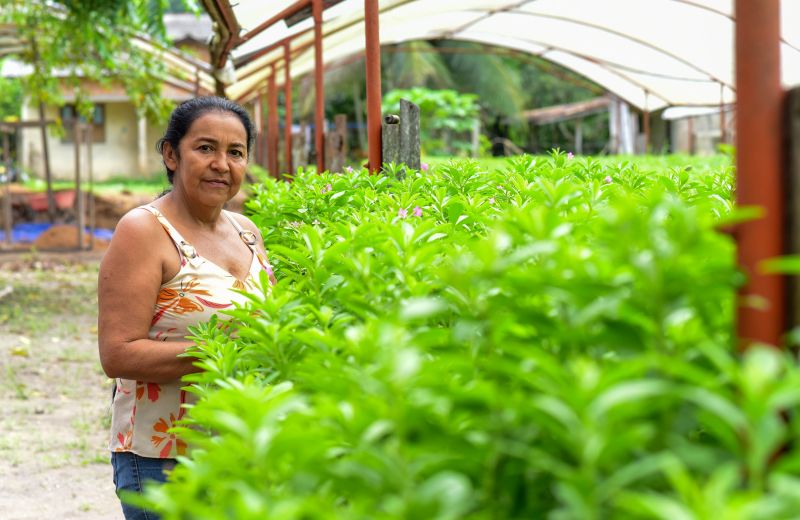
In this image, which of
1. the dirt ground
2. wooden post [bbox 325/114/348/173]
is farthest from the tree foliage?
wooden post [bbox 325/114/348/173]

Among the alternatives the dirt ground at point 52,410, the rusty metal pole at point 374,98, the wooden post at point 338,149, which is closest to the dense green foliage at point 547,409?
the rusty metal pole at point 374,98

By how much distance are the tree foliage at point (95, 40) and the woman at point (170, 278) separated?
314 inches

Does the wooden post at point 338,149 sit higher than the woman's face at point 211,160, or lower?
higher

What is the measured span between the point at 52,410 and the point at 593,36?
1041 cm

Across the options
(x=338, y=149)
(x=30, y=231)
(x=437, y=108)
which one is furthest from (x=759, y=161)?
(x=437, y=108)

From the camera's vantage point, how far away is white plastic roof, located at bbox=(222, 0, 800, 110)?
37.3 feet

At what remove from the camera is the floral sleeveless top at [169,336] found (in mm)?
3176

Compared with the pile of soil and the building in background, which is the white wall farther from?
the pile of soil

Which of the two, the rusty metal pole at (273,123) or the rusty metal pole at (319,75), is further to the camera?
the rusty metal pole at (273,123)

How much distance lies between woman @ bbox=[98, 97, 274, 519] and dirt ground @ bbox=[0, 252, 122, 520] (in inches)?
111

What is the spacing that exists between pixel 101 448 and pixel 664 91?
1303 cm

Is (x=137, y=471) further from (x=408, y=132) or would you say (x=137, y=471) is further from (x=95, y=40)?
(x=95, y=40)

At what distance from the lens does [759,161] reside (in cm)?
138

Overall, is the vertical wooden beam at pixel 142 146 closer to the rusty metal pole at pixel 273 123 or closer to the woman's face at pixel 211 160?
the rusty metal pole at pixel 273 123
